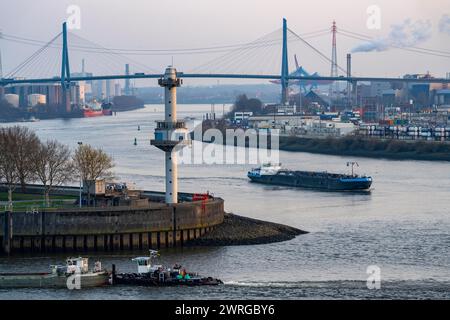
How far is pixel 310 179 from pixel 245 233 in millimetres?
7805

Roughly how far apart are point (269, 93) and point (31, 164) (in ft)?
273

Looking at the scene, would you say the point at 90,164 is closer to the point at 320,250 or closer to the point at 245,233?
the point at 245,233

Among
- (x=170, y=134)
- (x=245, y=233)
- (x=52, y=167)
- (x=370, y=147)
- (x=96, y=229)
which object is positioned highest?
(x=170, y=134)

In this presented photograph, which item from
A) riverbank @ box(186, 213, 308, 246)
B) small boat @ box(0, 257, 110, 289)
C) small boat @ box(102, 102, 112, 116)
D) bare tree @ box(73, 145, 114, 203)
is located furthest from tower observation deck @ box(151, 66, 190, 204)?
small boat @ box(102, 102, 112, 116)

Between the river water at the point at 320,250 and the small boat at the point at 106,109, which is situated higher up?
the small boat at the point at 106,109

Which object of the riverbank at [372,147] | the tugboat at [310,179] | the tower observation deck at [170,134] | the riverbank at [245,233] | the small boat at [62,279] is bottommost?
the small boat at [62,279]

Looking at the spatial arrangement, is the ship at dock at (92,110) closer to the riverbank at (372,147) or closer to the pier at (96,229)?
the riverbank at (372,147)

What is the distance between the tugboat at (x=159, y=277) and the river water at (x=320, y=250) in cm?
16

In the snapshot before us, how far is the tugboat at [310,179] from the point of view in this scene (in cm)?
2230

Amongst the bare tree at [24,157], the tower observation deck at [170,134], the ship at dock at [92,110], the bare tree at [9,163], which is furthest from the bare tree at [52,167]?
the ship at dock at [92,110]

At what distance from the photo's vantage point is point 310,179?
23234mm

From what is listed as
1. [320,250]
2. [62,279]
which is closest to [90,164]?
[320,250]
